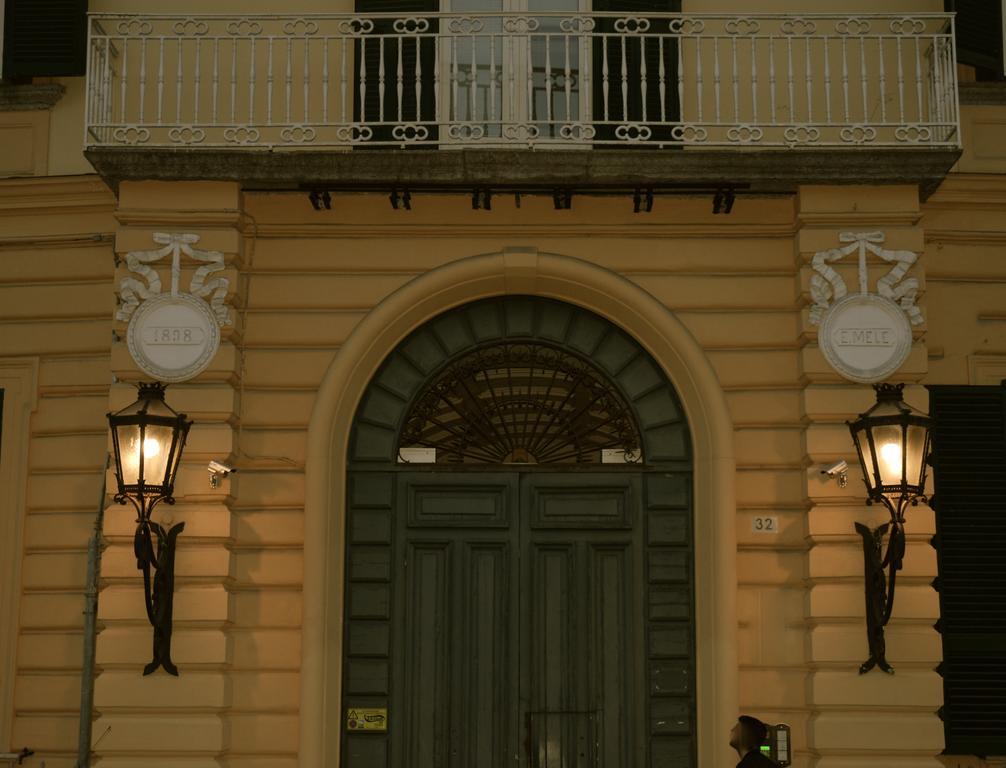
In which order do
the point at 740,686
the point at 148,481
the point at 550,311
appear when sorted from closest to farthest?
1. the point at 148,481
2. the point at 740,686
3. the point at 550,311

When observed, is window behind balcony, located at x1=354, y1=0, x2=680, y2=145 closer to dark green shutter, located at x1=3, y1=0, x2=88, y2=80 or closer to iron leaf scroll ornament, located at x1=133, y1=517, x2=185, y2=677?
dark green shutter, located at x1=3, y1=0, x2=88, y2=80

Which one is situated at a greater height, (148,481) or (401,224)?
(401,224)

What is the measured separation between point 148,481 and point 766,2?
18.6 feet

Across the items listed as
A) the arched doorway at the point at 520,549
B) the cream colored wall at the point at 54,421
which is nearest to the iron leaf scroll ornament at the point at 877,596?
the arched doorway at the point at 520,549

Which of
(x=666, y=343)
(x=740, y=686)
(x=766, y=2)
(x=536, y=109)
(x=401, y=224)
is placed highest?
(x=766, y=2)

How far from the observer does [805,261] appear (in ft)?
33.6

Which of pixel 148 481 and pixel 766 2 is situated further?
pixel 766 2

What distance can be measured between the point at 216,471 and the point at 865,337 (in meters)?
4.41

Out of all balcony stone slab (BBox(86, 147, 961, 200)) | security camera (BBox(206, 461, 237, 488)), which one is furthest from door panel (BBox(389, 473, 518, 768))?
balcony stone slab (BBox(86, 147, 961, 200))

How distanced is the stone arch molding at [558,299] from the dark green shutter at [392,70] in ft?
4.11

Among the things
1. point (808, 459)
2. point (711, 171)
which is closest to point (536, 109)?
point (711, 171)

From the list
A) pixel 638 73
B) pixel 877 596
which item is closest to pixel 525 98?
pixel 638 73

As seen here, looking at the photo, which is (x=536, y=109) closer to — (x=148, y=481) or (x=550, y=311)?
(x=550, y=311)

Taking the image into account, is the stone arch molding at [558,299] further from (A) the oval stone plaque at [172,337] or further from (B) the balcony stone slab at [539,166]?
(A) the oval stone plaque at [172,337]
